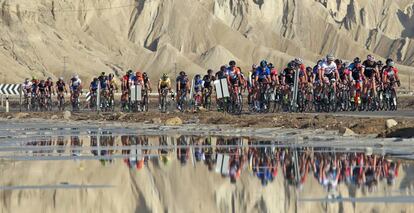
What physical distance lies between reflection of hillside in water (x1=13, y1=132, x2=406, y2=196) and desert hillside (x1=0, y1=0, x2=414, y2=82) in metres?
94.6

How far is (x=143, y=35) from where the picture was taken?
6511 inches

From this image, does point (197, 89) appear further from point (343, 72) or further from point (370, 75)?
point (370, 75)

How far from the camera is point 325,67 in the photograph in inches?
1636

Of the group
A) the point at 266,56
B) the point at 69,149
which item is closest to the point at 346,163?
the point at 69,149

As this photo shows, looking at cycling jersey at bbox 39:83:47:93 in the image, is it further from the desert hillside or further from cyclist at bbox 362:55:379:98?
the desert hillside

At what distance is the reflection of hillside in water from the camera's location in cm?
1416

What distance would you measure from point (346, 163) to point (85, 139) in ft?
38.9

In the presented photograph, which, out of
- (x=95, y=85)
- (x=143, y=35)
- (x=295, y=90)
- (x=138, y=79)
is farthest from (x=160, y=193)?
(x=143, y=35)

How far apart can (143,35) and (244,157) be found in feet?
483

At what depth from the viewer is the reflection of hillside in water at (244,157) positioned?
14164mm

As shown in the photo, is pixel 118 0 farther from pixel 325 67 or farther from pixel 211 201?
pixel 211 201

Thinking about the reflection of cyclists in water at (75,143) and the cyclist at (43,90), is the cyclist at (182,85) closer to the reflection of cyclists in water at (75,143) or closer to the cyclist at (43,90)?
the cyclist at (43,90)

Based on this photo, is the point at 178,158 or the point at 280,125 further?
the point at 280,125

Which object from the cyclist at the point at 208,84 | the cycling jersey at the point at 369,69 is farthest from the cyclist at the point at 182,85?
the cycling jersey at the point at 369,69
